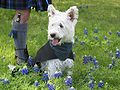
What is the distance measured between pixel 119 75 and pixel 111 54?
4.00 feet

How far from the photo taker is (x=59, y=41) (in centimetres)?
593

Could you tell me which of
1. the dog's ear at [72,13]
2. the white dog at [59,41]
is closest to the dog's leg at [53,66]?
the white dog at [59,41]

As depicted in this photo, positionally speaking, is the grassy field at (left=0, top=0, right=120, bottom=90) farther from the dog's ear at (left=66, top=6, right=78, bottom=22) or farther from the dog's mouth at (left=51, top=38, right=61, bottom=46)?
the dog's ear at (left=66, top=6, right=78, bottom=22)

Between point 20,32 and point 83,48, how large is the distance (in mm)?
1995

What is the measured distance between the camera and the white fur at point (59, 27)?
19.0ft

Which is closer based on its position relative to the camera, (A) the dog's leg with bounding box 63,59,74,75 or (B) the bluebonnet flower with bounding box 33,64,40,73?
(B) the bluebonnet flower with bounding box 33,64,40,73

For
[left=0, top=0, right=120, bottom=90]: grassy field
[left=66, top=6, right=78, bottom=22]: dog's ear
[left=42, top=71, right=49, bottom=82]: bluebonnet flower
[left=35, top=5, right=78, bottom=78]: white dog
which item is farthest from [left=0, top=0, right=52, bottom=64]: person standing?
[left=42, top=71, right=49, bottom=82]: bluebonnet flower

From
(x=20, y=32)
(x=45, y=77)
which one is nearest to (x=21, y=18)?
(x=20, y=32)

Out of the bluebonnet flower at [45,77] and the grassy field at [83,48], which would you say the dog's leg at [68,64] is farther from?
the bluebonnet flower at [45,77]

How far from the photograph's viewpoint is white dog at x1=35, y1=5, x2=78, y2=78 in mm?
5809

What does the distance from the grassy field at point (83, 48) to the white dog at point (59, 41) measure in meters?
0.26

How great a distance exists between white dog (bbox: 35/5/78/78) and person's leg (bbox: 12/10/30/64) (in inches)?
25.5

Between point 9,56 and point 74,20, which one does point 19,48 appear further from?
point 74,20

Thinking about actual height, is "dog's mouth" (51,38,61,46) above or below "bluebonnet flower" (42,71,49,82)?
above
